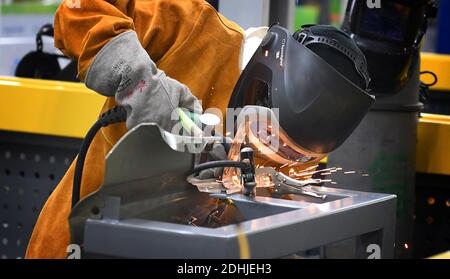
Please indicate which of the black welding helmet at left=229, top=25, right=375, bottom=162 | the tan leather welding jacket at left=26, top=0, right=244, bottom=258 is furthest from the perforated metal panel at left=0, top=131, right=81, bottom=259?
the black welding helmet at left=229, top=25, right=375, bottom=162

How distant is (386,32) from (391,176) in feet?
1.41

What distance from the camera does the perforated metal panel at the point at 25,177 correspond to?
3.36 meters

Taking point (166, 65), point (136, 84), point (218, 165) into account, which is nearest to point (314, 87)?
point (218, 165)

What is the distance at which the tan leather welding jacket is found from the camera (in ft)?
6.73

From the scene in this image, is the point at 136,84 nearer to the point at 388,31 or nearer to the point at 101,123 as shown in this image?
the point at 101,123

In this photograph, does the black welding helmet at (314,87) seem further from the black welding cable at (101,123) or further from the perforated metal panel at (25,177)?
the perforated metal panel at (25,177)

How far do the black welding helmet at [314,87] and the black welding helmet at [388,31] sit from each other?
2.37ft

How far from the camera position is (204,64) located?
217 centimetres

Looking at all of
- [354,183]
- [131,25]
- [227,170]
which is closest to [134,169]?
[227,170]

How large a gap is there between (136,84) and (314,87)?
14.4 inches

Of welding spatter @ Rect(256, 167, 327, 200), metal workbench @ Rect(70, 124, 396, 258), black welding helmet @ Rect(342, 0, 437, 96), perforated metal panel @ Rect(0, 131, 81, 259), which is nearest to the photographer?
metal workbench @ Rect(70, 124, 396, 258)

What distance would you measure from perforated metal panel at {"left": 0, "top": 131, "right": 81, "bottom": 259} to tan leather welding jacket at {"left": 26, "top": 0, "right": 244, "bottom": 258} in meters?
1.14

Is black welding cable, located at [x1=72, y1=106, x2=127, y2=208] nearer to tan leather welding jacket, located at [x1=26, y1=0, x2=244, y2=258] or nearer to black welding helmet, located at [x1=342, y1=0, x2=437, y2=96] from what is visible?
tan leather welding jacket, located at [x1=26, y1=0, x2=244, y2=258]

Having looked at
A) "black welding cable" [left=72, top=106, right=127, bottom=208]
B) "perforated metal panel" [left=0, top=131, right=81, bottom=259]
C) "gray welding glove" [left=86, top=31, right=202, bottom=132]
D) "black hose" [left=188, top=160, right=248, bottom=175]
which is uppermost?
"gray welding glove" [left=86, top=31, right=202, bottom=132]
